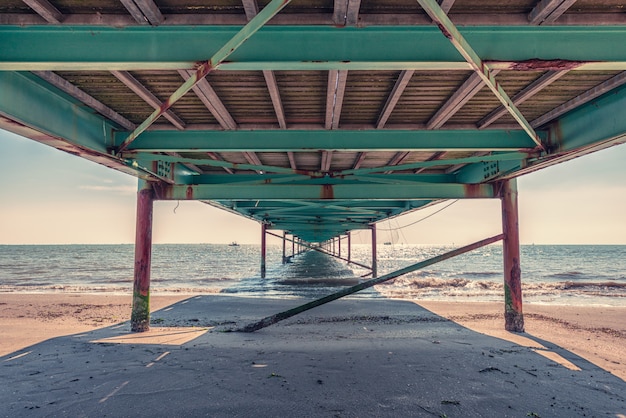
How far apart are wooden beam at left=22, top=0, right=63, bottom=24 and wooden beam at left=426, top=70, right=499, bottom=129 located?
470cm

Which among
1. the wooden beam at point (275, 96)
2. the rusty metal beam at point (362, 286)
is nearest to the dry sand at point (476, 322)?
the rusty metal beam at point (362, 286)

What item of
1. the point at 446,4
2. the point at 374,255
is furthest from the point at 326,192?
the point at 374,255

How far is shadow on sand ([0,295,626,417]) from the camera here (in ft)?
14.8

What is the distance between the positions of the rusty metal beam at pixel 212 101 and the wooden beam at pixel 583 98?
548 cm

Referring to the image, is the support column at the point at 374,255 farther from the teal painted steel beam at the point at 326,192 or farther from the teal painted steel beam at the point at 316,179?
the teal painted steel beam at the point at 326,192

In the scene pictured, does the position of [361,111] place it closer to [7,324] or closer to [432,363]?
[432,363]

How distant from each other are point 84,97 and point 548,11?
601 cm

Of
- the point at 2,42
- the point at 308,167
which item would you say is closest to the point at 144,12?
the point at 2,42

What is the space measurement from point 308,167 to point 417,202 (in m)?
6.09

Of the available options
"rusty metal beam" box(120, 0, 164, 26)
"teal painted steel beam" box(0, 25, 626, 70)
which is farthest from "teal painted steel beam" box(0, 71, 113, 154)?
"rusty metal beam" box(120, 0, 164, 26)

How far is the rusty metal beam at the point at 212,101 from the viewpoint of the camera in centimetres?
494

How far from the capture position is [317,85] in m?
5.26

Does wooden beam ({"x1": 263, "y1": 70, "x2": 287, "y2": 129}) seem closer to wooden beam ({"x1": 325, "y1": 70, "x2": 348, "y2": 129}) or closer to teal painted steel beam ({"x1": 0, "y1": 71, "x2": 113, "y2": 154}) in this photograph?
wooden beam ({"x1": 325, "y1": 70, "x2": 348, "y2": 129})

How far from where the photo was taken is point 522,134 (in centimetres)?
707
